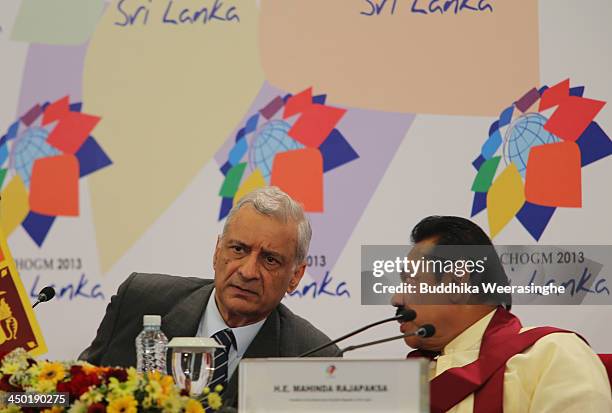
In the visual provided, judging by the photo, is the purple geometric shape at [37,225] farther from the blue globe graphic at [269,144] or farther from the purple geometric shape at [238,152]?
the blue globe graphic at [269,144]

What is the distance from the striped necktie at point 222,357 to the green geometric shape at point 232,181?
0.90 m

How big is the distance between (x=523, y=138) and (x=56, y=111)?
2.10m

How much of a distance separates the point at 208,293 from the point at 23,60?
5.17 feet

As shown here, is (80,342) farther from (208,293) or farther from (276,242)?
(276,242)

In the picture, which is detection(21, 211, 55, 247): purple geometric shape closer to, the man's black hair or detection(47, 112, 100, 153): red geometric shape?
detection(47, 112, 100, 153): red geometric shape

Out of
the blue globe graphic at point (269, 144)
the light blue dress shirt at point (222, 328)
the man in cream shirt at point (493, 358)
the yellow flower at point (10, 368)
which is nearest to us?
the yellow flower at point (10, 368)

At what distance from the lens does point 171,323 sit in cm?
337

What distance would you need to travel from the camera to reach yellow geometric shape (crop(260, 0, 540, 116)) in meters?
4.05

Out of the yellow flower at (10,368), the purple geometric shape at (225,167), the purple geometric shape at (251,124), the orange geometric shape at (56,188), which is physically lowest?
the yellow flower at (10,368)

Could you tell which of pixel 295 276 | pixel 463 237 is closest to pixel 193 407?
pixel 295 276

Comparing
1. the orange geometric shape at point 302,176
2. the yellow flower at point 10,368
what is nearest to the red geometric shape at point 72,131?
the orange geometric shape at point 302,176

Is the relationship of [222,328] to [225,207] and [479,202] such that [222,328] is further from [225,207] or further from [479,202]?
[479,202]

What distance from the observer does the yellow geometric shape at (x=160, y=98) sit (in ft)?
13.6

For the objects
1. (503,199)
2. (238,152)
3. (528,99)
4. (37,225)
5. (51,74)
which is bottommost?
(37,225)
